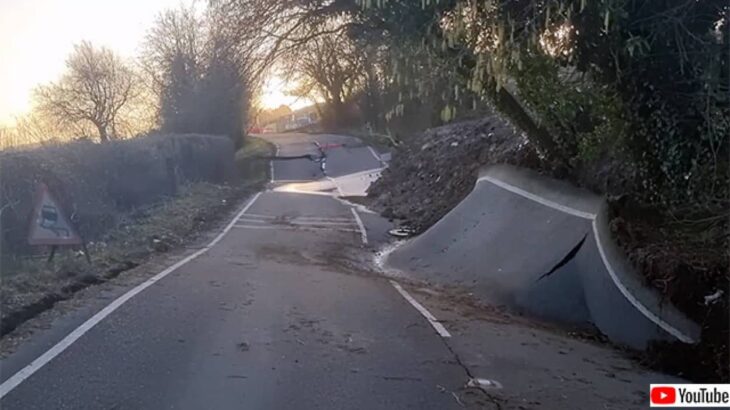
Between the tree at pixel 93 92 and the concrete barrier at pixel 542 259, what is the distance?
116 ft

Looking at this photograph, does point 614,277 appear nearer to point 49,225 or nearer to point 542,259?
point 542,259

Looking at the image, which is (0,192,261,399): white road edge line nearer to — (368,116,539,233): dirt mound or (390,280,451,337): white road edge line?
(390,280,451,337): white road edge line

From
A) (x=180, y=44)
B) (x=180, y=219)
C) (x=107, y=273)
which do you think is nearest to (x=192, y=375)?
(x=107, y=273)

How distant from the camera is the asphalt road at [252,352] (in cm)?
624

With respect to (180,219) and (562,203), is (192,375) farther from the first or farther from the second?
(180,219)

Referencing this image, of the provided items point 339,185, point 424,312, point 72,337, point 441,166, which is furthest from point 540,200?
point 339,185

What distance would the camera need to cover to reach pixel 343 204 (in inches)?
1161

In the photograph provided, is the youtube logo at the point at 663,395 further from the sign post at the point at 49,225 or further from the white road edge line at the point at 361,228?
the white road edge line at the point at 361,228

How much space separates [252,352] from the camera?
7.61 metres

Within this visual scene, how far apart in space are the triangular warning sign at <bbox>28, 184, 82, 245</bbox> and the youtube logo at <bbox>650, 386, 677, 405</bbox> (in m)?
8.18

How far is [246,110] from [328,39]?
34402 millimetres

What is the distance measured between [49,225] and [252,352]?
17.6ft

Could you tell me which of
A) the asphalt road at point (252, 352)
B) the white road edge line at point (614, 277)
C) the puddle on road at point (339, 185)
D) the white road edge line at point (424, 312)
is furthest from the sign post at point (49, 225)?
the puddle on road at point (339, 185)

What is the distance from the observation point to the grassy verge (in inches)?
371
